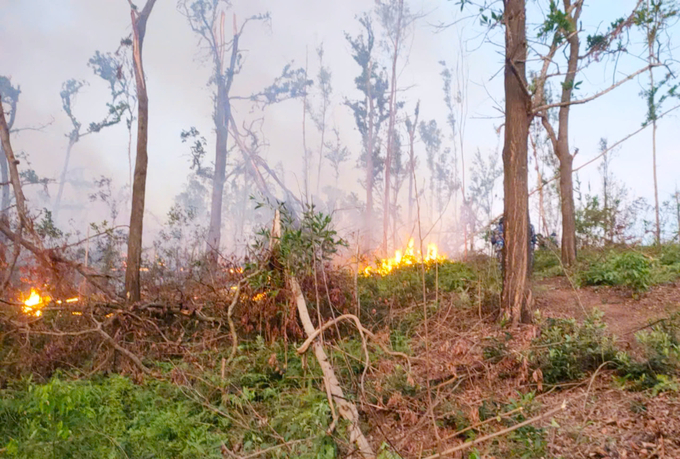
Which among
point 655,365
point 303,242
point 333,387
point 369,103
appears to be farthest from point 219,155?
point 655,365

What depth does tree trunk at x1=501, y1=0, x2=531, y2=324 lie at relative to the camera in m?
Result: 5.99

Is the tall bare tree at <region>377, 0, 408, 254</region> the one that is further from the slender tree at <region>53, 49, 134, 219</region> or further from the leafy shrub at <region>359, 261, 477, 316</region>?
the leafy shrub at <region>359, 261, 477, 316</region>

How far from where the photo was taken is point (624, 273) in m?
7.52

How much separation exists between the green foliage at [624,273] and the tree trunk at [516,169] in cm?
257

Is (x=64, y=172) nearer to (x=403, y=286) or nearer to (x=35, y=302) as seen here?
(x=35, y=302)

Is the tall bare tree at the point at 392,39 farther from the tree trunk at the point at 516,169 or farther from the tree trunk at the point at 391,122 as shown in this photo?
the tree trunk at the point at 516,169

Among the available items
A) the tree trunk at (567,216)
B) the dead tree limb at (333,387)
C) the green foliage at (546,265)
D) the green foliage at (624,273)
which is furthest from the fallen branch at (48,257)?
the tree trunk at (567,216)

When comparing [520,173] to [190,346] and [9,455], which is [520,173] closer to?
[190,346]

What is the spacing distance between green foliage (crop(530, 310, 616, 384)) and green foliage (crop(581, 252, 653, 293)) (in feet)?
11.5

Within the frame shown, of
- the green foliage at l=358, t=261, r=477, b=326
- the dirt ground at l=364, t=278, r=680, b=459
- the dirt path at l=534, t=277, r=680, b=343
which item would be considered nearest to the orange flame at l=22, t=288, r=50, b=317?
the green foliage at l=358, t=261, r=477, b=326

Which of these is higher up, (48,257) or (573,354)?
(48,257)

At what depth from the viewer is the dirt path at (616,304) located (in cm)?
567

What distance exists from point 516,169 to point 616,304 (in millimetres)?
2624

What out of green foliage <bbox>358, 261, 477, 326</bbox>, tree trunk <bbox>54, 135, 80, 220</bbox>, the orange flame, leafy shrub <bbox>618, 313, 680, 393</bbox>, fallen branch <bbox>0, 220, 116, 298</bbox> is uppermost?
tree trunk <bbox>54, 135, 80, 220</bbox>
